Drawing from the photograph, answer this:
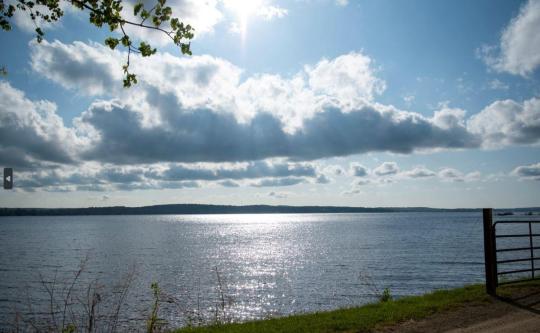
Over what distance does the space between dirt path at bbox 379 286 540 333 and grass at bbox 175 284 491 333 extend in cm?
40

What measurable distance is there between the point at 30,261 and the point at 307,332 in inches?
2343

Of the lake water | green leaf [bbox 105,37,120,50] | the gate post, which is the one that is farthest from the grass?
green leaf [bbox 105,37,120,50]

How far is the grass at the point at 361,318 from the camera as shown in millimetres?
Result: 11281

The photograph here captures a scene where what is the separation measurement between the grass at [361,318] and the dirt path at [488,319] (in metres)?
0.40

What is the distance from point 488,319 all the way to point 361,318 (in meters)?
3.23

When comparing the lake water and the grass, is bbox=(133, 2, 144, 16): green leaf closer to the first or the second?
the grass

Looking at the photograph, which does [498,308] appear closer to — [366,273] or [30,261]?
[366,273]

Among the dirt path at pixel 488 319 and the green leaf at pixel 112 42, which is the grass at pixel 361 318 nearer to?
the dirt path at pixel 488 319

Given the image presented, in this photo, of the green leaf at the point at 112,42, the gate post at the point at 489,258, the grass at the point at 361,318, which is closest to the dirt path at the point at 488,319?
the grass at the point at 361,318

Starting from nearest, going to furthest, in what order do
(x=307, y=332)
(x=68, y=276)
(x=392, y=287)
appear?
(x=307, y=332) → (x=392, y=287) → (x=68, y=276)

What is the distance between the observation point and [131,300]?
1244 inches

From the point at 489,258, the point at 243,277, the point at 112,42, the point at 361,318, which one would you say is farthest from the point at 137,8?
the point at 243,277

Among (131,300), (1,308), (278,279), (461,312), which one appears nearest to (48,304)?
(1,308)

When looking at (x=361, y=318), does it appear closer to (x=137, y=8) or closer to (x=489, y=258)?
(x=489, y=258)
